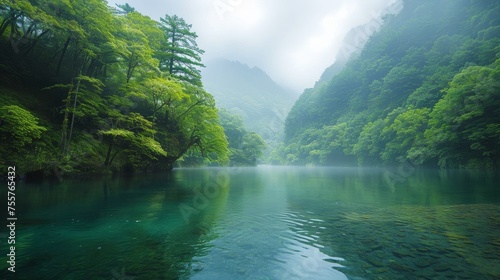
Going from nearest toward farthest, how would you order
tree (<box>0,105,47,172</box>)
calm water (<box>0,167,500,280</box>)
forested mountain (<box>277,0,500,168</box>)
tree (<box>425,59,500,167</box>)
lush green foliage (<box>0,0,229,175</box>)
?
calm water (<box>0,167,500,280</box>) → tree (<box>0,105,47,172</box>) → lush green foliage (<box>0,0,229,175</box>) → tree (<box>425,59,500,167</box>) → forested mountain (<box>277,0,500,168</box>)

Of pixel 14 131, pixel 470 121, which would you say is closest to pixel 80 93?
pixel 14 131

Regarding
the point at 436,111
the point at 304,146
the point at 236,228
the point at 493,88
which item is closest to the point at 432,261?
the point at 236,228

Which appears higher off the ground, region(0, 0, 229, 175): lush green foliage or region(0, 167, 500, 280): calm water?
region(0, 0, 229, 175): lush green foliage

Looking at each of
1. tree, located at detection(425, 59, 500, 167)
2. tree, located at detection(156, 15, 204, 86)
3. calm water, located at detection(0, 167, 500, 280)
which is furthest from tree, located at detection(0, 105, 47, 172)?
tree, located at detection(425, 59, 500, 167)

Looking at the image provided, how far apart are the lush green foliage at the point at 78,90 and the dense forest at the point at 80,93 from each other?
0.07m

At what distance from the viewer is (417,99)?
172 feet

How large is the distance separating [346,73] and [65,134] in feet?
366

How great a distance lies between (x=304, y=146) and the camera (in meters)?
105

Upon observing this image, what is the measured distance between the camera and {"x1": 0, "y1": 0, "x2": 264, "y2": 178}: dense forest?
15.4 meters

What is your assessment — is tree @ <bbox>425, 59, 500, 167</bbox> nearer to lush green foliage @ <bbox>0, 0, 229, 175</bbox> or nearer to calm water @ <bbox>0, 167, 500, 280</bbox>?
calm water @ <bbox>0, 167, 500, 280</bbox>

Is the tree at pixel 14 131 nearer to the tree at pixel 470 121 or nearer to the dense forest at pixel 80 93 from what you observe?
the dense forest at pixel 80 93

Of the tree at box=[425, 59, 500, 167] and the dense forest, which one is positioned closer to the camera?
the dense forest

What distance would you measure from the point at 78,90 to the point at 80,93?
0.74 m

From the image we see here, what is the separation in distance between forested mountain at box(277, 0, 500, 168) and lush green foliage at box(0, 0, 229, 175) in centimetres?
3444
